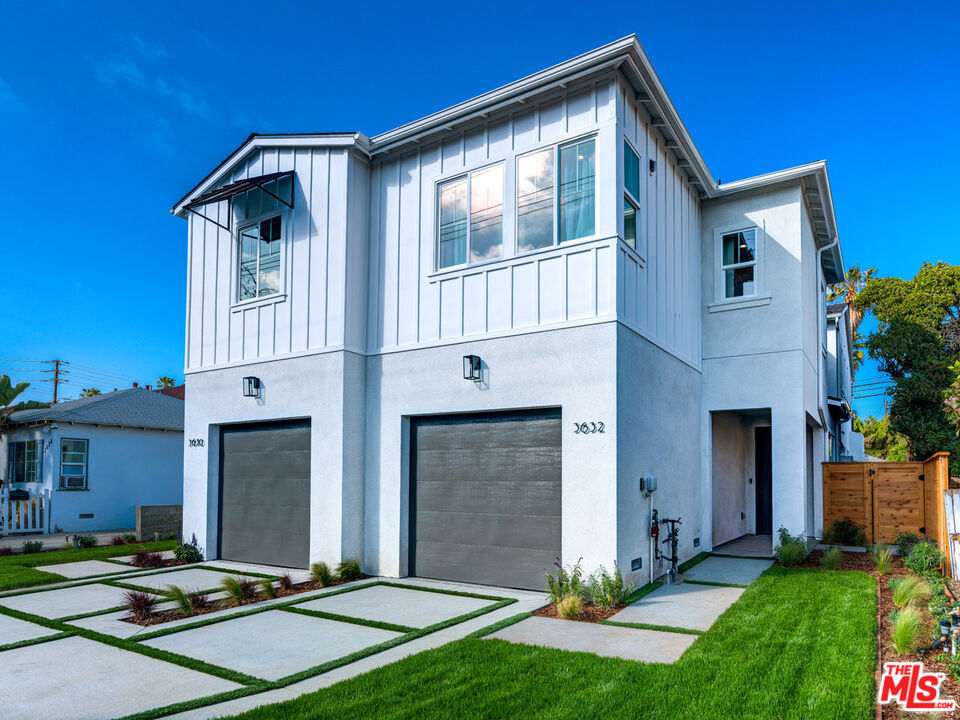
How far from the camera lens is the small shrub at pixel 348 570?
9.70m

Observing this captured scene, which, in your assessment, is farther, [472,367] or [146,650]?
[472,367]

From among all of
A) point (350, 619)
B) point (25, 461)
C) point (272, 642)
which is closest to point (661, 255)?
point (350, 619)

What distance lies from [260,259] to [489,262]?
15.7 feet

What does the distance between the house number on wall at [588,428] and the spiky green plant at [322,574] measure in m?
4.25

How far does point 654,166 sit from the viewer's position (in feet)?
33.1

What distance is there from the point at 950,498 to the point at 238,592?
9.54 meters

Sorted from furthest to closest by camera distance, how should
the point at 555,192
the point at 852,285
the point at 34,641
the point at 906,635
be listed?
the point at 852,285 → the point at 555,192 → the point at 34,641 → the point at 906,635

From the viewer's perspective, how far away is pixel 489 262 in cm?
951

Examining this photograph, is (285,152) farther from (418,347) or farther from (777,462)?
(777,462)

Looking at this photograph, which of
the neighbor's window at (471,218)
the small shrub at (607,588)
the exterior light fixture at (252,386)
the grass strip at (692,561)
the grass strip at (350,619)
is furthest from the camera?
the exterior light fixture at (252,386)

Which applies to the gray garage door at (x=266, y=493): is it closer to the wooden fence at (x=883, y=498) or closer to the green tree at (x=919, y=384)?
the wooden fence at (x=883, y=498)

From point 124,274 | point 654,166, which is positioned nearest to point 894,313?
point 654,166

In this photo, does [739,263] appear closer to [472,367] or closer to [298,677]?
[472,367]

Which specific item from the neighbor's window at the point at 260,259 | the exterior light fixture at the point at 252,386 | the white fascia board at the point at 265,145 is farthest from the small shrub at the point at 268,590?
the white fascia board at the point at 265,145
